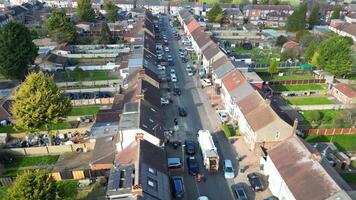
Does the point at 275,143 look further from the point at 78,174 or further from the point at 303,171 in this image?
the point at 78,174

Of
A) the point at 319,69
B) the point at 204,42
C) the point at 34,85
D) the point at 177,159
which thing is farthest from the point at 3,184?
the point at 319,69

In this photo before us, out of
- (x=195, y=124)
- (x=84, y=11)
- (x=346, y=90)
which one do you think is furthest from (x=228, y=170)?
(x=84, y=11)

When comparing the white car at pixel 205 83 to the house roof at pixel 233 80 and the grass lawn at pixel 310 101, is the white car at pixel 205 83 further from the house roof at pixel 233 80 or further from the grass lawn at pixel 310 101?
the grass lawn at pixel 310 101

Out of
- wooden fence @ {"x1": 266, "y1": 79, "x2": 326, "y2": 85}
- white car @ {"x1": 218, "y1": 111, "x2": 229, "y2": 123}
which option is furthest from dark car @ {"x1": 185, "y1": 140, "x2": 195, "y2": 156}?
wooden fence @ {"x1": 266, "y1": 79, "x2": 326, "y2": 85}

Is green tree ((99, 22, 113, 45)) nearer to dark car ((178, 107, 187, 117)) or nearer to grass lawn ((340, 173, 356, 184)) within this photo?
dark car ((178, 107, 187, 117))

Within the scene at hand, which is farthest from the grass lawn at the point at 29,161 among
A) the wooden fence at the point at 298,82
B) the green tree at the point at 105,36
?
the green tree at the point at 105,36

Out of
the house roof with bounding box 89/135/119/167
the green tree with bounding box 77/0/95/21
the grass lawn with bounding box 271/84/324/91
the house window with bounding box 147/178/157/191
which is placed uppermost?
the green tree with bounding box 77/0/95/21
